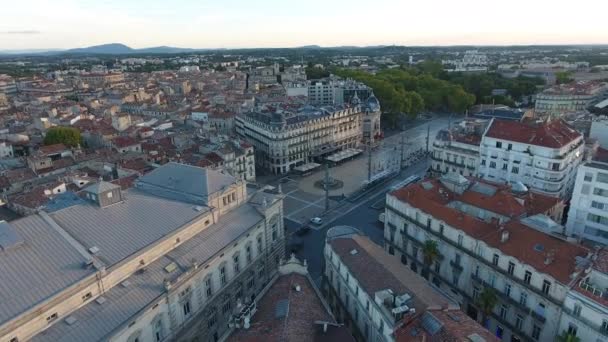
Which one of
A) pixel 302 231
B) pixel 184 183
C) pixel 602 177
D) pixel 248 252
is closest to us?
pixel 248 252

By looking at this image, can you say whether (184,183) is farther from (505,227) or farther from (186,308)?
(505,227)

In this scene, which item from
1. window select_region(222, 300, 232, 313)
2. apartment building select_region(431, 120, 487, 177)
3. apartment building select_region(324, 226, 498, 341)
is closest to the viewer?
apartment building select_region(324, 226, 498, 341)

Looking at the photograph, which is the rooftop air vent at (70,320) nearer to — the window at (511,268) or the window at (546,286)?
the window at (511,268)

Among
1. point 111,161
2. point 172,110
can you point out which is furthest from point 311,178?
point 172,110

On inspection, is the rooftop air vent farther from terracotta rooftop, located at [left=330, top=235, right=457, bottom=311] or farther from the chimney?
the chimney

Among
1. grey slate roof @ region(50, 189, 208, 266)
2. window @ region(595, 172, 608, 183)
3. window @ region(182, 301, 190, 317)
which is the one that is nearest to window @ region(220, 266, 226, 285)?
window @ region(182, 301, 190, 317)

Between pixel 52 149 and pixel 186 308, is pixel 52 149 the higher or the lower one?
the higher one

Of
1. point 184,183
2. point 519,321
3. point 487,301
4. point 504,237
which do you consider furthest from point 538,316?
point 184,183

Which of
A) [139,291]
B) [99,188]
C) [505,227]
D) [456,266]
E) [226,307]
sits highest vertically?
[99,188]
